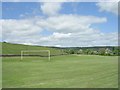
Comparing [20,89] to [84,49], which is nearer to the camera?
[20,89]

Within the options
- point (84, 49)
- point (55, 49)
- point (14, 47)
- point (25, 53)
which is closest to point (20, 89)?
point (25, 53)

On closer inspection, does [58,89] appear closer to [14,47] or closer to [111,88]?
[111,88]

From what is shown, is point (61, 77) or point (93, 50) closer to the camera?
point (61, 77)

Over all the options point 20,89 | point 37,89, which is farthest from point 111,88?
point 20,89

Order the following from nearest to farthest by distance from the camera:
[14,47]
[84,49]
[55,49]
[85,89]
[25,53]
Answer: [85,89], [25,53], [14,47], [55,49], [84,49]

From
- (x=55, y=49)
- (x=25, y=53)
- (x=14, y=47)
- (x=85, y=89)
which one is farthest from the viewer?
(x=55, y=49)

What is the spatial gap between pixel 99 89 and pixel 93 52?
3935 inches

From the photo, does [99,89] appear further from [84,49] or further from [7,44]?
[84,49]

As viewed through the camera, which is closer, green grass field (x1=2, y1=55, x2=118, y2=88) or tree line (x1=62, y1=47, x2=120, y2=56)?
green grass field (x1=2, y1=55, x2=118, y2=88)

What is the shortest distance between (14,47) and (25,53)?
12600 mm

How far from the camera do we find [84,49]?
12006 centimetres

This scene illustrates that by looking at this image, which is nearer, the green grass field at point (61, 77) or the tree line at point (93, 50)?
the green grass field at point (61, 77)

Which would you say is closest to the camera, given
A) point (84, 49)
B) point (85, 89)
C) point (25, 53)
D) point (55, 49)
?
point (85, 89)

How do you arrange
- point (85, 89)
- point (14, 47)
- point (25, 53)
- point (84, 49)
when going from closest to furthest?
1. point (85, 89)
2. point (25, 53)
3. point (14, 47)
4. point (84, 49)
